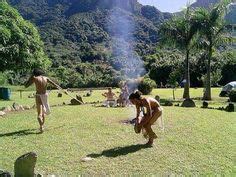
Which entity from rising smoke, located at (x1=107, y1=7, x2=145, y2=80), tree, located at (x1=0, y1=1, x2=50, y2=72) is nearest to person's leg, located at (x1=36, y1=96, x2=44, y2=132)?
tree, located at (x1=0, y1=1, x2=50, y2=72)


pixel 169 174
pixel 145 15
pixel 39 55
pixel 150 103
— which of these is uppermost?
pixel 145 15

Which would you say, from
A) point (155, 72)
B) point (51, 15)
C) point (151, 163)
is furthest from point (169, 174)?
point (51, 15)

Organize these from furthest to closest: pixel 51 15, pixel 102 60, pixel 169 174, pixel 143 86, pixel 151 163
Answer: pixel 51 15, pixel 102 60, pixel 143 86, pixel 151 163, pixel 169 174

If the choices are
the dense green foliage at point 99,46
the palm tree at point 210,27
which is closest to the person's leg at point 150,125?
the palm tree at point 210,27

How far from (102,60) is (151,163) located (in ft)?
272

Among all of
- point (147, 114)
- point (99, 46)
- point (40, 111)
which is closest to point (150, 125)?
point (147, 114)

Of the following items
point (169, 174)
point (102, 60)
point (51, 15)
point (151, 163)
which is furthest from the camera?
point (51, 15)

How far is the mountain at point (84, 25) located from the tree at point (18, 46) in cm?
3140

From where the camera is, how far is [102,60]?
94188 mm

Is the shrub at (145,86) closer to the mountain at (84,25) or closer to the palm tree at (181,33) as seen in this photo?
the palm tree at (181,33)

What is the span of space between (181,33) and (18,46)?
14.7 m

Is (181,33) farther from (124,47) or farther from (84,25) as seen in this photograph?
(84,25)

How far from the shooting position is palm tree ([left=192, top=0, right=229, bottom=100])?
38.0 m

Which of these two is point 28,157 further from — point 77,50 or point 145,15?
point 77,50
